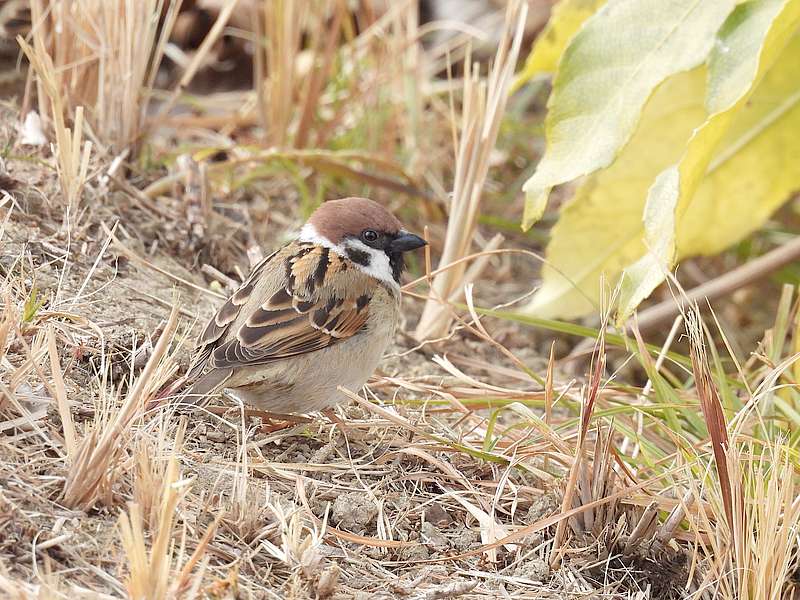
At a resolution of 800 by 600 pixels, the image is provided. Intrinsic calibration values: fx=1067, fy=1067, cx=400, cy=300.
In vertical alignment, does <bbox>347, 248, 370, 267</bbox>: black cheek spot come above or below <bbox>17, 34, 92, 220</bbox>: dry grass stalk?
below

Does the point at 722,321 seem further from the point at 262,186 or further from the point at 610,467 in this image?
the point at 610,467

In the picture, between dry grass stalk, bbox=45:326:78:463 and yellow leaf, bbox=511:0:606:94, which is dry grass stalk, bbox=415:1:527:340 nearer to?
yellow leaf, bbox=511:0:606:94

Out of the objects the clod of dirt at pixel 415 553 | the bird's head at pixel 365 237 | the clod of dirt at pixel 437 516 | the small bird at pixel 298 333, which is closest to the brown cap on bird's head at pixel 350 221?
the bird's head at pixel 365 237

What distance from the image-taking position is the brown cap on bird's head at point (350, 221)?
3320mm

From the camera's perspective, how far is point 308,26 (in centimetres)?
516

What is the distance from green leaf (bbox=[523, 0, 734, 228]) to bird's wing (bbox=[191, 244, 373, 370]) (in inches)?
22.6

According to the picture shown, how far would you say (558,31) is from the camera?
3.98m

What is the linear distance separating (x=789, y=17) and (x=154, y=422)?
2016mm

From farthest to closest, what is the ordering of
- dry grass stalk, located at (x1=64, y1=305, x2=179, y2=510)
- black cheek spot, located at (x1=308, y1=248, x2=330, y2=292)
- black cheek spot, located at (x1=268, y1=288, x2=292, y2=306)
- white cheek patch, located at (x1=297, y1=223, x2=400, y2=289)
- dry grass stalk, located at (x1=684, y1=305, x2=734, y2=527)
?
1. white cheek patch, located at (x1=297, y1=223, x2=400, y2=289)
2. black cheek spot, located at (x1=308, y1=248, x2=330, y2=292)
3. black cheek spot, located at (x1=268, y1=288, x2=292, y2=306)
4. dry grass stalk, located at (x1=684, y1=305, x2=734, y2=527)
5. dry grass stalk, located at (x1=64, y1=305, x2=179, y2=510)

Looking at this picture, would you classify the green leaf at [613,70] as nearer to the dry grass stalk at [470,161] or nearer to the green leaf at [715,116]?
the green leaf at [715,116]

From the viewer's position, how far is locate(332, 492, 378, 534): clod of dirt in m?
2.42

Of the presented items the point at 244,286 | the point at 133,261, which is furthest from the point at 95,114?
the point at 244,286

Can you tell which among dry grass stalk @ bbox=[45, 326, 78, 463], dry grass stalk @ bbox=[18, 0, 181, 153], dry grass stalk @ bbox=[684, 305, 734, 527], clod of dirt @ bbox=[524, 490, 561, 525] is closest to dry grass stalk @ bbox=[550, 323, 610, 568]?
clod of dirt @ bbox=[524, 490, 561, 525]

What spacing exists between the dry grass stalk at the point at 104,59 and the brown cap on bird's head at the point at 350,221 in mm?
882
